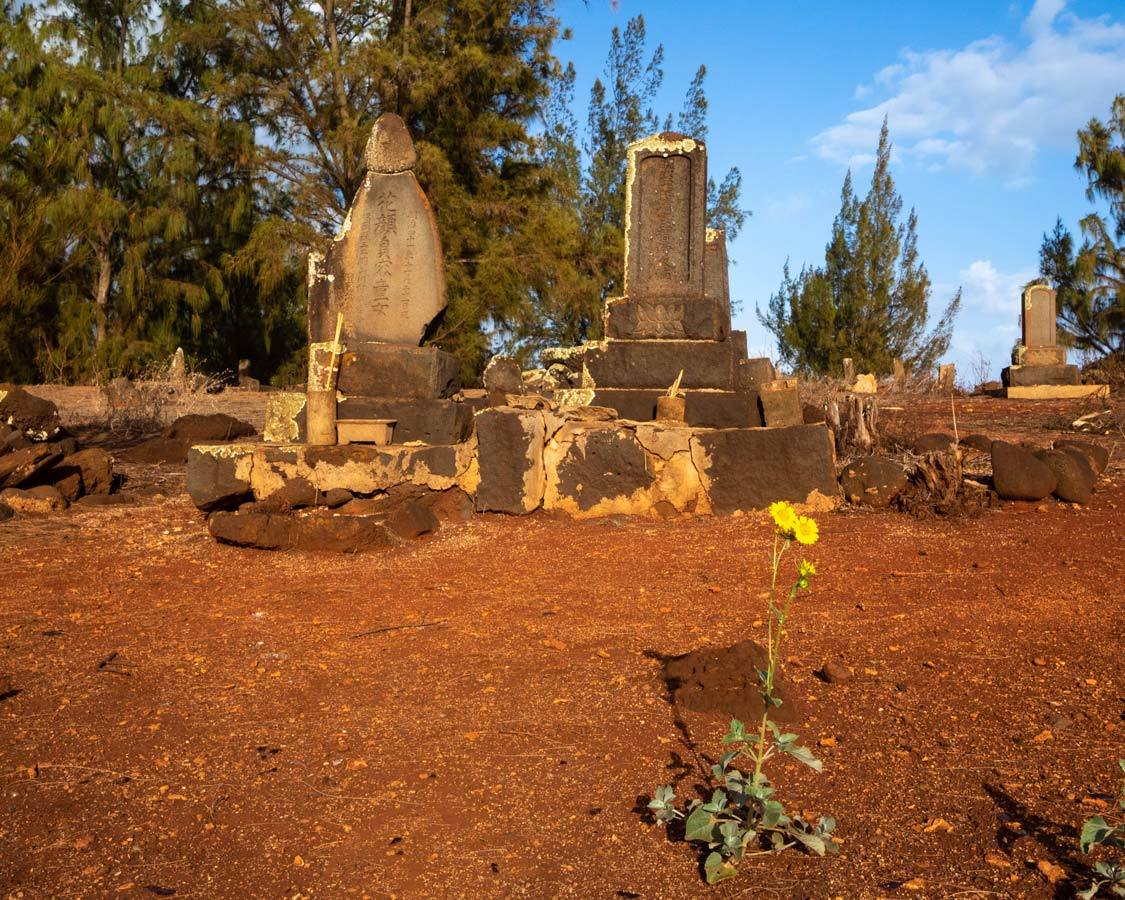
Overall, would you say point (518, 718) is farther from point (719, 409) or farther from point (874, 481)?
point (719, 409)

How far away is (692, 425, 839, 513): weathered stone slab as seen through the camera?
22.2 ft

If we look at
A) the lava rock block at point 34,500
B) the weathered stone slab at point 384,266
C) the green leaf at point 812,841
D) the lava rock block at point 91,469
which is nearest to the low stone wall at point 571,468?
the weathered stone slab at point 384,266

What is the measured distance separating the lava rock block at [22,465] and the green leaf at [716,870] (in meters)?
6.76

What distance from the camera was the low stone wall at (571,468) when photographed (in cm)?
676

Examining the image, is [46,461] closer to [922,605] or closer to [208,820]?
[208,820]

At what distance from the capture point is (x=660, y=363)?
7.89 meters

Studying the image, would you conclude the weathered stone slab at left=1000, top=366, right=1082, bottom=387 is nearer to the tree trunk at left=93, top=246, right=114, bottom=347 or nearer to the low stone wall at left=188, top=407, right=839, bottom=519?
the low stone wall at left=188, top=407, right=839, bottom=519

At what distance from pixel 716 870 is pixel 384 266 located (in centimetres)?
595

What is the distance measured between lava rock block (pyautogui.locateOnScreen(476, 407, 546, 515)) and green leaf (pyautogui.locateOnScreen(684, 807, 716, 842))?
4487 mm

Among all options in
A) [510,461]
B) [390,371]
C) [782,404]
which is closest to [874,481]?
[782,404]

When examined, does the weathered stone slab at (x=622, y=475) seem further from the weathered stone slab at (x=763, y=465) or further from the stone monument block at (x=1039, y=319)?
the stone monument block at (x=1039, y=319)

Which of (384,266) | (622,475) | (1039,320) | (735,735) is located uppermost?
(1039,320)

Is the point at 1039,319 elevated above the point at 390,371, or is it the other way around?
the point at 1039,319

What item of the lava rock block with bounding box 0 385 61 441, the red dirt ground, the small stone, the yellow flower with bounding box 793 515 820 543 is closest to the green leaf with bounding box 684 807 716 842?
the red dirt ground
